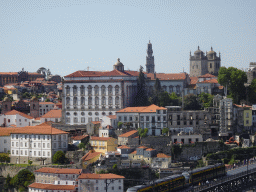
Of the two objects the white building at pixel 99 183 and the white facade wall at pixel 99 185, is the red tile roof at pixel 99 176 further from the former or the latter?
the white facade wall at pixel 99 185

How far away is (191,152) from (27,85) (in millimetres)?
97954

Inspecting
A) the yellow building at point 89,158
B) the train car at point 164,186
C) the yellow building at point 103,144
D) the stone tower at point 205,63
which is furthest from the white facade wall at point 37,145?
the stone tower at point 205,63

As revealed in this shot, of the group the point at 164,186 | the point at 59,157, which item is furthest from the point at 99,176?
the point at 164,186

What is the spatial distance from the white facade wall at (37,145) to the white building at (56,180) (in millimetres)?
8320

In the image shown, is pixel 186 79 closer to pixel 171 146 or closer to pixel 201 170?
pixel 171 146

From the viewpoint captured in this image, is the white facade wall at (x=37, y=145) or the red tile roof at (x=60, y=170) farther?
the white facade wall at (x=37, y=145)

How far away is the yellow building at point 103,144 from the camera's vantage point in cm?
9338

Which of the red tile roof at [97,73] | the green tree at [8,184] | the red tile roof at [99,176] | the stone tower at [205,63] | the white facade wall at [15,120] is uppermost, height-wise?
the stone tower at [205,63]

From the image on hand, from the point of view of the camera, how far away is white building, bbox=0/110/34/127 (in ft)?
384

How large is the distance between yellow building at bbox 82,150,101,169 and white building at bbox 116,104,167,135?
1006 centimetres

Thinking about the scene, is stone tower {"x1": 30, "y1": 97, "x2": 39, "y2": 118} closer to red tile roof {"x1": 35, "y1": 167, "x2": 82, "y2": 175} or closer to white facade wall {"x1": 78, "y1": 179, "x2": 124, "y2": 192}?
red tile roof {"x1": 35, "y1": 167, "x2": 82, "y2": 175}

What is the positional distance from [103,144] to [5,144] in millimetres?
18863

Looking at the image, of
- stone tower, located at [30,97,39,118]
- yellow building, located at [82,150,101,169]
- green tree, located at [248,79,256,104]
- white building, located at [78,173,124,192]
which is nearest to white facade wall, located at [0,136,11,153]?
yellow building, located at [82,150,101,169]

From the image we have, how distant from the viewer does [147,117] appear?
320 feet
